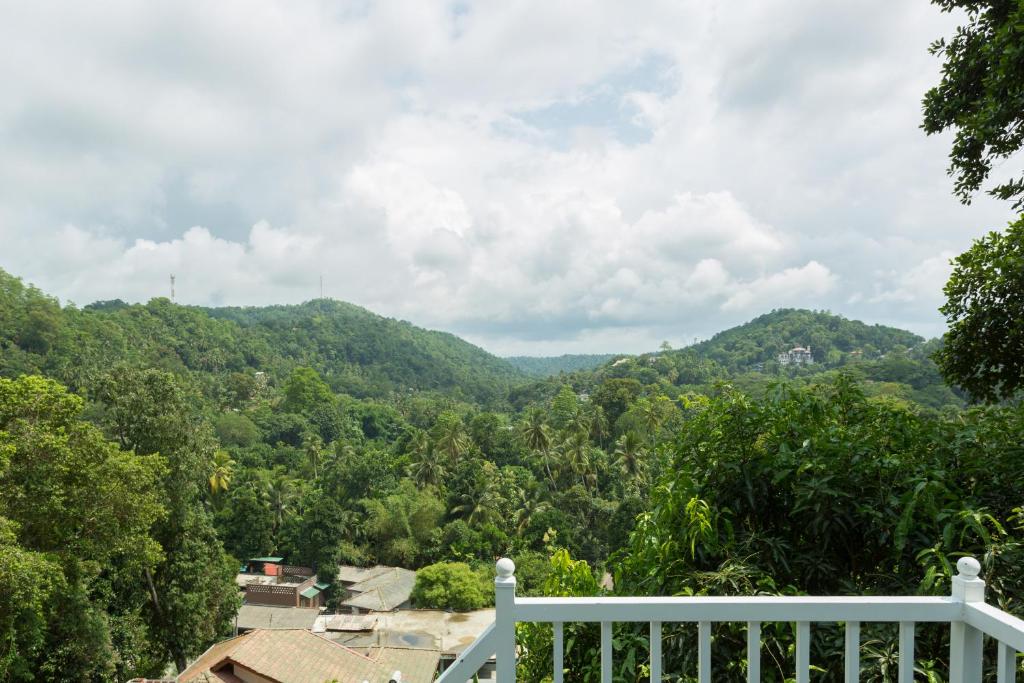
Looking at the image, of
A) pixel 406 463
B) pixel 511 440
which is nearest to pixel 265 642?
pixel 406 463

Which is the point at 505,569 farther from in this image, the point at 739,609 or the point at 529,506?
the point at 529,506

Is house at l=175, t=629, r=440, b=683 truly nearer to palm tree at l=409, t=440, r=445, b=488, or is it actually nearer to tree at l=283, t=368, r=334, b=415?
palm tree at l=409, t=440, r=445, b=488

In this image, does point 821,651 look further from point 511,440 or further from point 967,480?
point 511,440

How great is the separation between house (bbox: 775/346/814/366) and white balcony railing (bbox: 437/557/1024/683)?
74503 millimetres

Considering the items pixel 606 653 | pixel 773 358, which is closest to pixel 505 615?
pixel 606 653

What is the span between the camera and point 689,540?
2.23 metres

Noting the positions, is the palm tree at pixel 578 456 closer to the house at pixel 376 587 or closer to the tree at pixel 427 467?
the tree at pixel 427 467

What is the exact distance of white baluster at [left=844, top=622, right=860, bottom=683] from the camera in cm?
138

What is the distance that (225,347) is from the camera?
6456 centimetres

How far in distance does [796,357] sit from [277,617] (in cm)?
6696

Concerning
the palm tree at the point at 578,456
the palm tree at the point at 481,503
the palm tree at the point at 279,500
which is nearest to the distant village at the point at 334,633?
the palm tree at the point at 279,500

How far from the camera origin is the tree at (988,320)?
326 cm

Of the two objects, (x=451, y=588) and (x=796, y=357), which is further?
(x=796, y=357)

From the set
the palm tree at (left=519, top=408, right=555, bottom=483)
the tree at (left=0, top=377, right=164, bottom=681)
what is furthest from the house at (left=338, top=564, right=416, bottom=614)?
the palm tree at (left=519, top=408, right=555, bottom=483)
